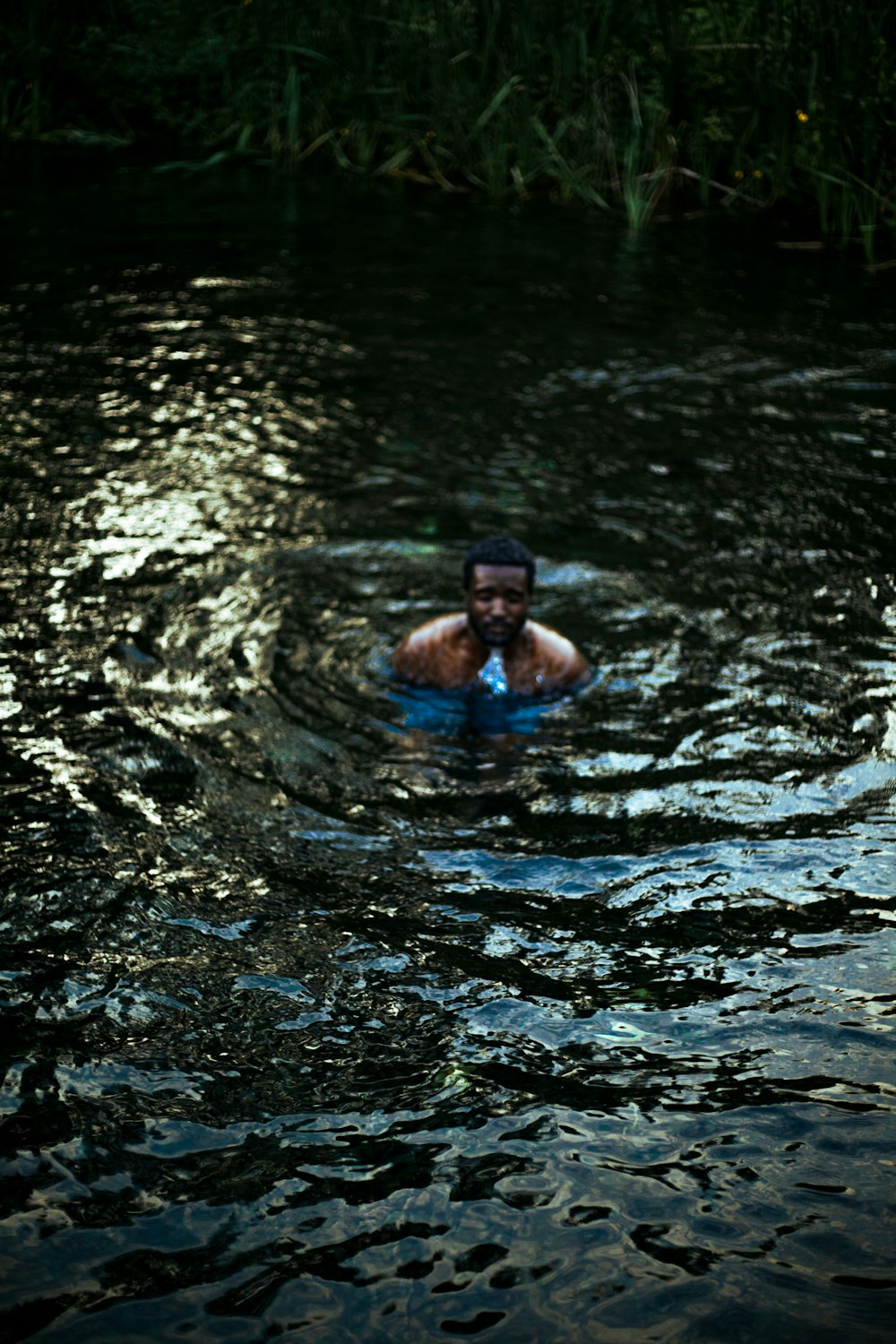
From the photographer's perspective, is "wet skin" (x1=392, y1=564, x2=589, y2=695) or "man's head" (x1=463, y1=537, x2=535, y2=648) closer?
"man's head" (x1=463, y1=537, x2=535, y2=648)

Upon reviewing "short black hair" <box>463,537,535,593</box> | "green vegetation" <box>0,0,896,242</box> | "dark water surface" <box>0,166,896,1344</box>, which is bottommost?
"dark water surface" <box>0,166,896,1344</box>

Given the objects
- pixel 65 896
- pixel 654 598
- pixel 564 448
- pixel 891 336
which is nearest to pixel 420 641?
pixel 654 598

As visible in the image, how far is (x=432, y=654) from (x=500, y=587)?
0.48m

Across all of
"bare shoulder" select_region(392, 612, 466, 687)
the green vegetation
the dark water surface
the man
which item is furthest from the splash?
the green vegetation

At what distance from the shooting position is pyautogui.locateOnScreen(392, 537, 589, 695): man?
21.6 ft

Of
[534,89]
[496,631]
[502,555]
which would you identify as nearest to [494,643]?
[496,631]

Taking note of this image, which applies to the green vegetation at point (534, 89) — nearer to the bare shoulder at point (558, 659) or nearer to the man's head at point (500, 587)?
the bare shoulder at point (558, 659)

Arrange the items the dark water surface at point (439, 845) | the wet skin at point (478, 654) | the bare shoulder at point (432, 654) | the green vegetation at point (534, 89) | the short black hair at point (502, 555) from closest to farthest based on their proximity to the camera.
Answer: the dark water surface at point (439, 845)
the short black hair at point (502, 555)
the wet skin at point (478, 654)
the bare shoulder at point (432, 654)
the green vegetation at point (534, 89)

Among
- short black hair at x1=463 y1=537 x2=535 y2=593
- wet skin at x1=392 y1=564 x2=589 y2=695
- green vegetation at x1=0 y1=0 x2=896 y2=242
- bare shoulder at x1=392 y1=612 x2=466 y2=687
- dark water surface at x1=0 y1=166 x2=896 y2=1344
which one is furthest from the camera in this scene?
green vegetation at x1=0 y1=0 x2=896 y2=242

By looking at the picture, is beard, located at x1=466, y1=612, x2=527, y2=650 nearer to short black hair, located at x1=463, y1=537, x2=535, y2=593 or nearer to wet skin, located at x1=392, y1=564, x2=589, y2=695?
wet skin, located at x1=392, y1=564, x2=589, y2=695

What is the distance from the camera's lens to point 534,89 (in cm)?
1427

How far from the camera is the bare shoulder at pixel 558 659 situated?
678 centimetres

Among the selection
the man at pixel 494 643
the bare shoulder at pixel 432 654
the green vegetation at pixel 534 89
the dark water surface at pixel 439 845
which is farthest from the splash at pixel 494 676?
the green vegetation at pixel 534 89

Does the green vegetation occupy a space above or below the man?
above
